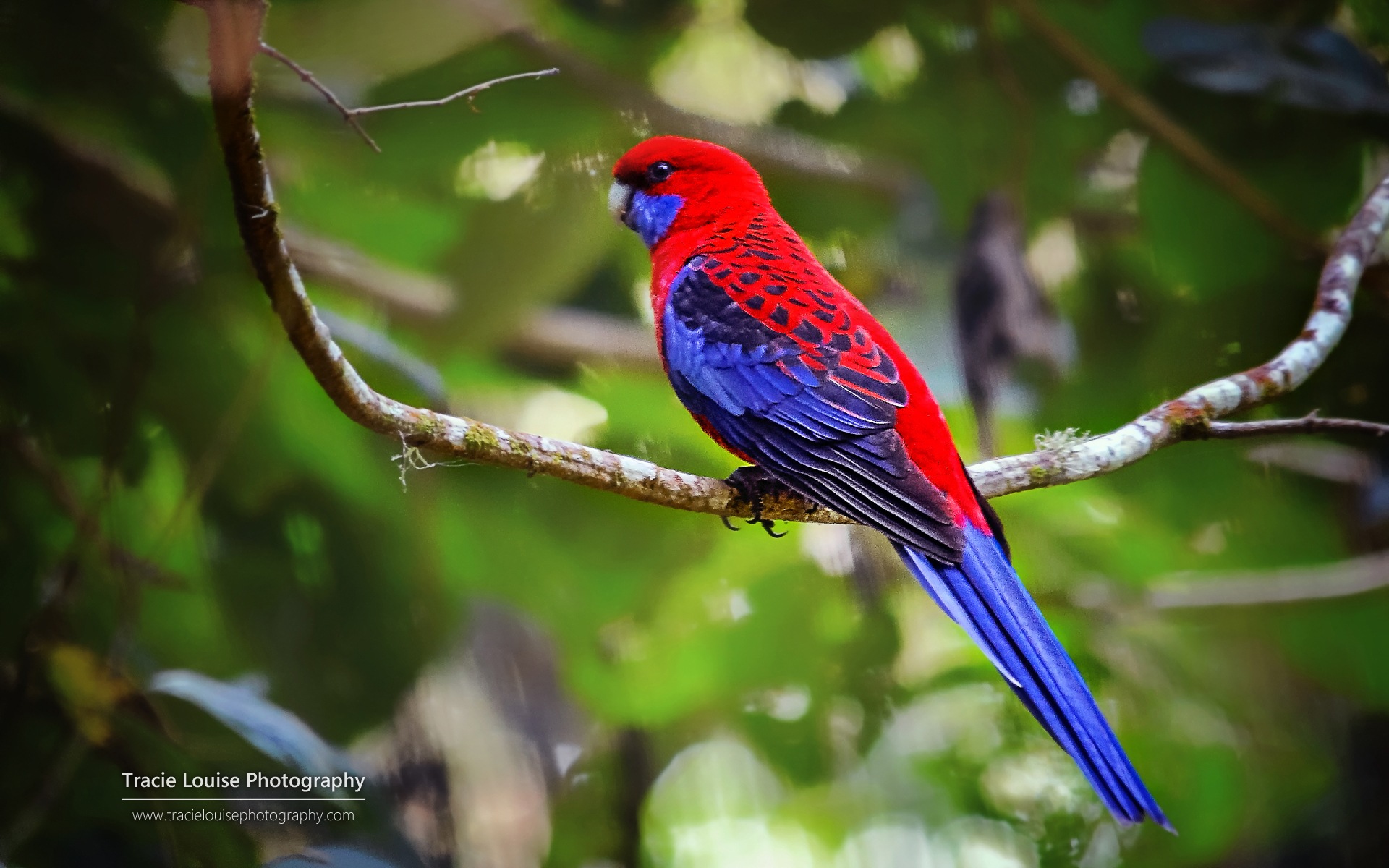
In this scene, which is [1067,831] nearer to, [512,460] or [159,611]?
[512,460]

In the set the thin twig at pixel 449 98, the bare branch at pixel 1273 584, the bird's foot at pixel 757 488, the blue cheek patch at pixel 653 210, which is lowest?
the bare branch at pixel 1273 584

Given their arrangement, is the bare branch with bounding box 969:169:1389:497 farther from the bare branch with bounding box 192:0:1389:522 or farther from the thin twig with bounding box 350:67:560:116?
the thin twig with bounding box 350:67:560:116

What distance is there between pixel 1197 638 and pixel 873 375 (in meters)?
0.98

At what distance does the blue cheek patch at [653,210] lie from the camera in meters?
1.76

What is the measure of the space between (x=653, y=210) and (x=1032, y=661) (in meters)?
0.98

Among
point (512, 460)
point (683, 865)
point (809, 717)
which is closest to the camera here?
point (512, 460)

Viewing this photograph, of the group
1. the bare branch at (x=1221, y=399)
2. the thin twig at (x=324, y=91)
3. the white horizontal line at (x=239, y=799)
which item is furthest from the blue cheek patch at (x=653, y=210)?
the white horizontal line at (x=239, y=799)

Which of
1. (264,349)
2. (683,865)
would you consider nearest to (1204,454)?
(683,865)

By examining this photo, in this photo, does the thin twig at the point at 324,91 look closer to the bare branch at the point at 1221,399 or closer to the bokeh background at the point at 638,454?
the bokeh background at the point at 638,454

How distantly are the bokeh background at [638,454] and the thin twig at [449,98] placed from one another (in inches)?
1.0

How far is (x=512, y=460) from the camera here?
1.32 m

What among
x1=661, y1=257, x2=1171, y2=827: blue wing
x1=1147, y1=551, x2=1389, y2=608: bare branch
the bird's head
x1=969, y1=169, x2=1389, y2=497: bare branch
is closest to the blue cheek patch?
the bird's head

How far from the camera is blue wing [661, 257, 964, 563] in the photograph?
A: 4.48ft

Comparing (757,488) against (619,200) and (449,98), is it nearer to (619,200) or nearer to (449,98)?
(619,200)
